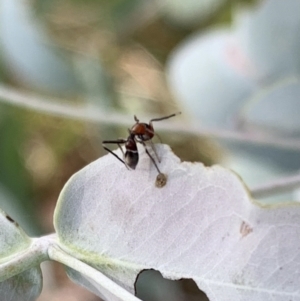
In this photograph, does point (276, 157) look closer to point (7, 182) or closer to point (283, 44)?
point (283, 44)

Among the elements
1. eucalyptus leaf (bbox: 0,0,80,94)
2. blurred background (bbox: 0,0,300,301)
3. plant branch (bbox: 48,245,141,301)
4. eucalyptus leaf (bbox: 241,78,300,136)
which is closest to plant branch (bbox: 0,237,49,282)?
plant branch (bbox: 48,245,141,301)

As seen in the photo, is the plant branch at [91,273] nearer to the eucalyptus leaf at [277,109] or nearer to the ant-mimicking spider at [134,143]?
the ant-mimicking spider at [134,143]

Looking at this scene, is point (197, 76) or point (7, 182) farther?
point (7, 182)

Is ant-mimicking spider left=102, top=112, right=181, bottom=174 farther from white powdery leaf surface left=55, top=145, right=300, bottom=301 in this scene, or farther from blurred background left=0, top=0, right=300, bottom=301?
blurred background left=0, top=0, right=300, bottom=301

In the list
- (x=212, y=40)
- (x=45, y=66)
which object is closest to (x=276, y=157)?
(x=212, y=40)

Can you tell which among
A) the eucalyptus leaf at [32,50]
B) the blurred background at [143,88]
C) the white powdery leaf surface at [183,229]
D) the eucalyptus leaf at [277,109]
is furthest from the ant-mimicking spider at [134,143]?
the eucalyptus leaf at [32,50]

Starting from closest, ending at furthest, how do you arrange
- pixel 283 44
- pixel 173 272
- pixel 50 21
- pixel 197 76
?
pixel 173 272 < pixel 283 44 < pixel 197 76 < pixel 50 21

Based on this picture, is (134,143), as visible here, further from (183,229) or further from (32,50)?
(32,50)
